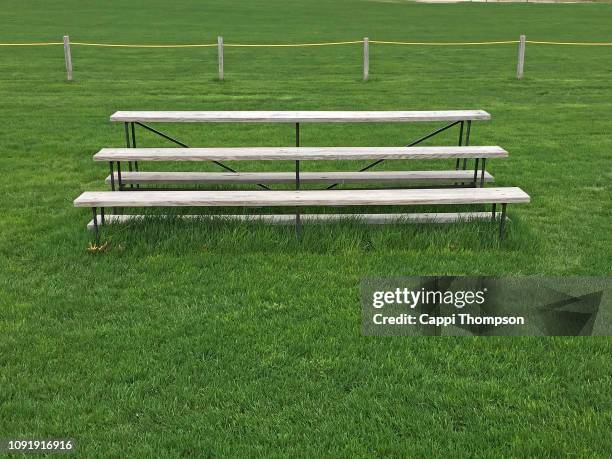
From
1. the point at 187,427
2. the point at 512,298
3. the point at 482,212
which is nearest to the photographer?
the point at 187,427

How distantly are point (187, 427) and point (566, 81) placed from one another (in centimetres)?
1563

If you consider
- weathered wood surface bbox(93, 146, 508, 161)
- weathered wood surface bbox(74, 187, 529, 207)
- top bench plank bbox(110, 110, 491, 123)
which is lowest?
weathered wood surface bbox(74, 187, 529, 207)

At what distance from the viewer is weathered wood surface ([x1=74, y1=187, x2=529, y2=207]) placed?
5.18 m

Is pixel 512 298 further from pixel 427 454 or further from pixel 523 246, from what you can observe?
pixel 427 454

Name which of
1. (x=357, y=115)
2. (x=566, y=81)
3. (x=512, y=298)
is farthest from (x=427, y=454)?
(x=566, y=81)

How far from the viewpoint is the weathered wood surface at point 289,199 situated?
17.0 ft

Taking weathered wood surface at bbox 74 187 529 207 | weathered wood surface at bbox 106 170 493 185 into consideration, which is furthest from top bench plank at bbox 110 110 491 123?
weathered wood surface at bbox 74 187 529 207

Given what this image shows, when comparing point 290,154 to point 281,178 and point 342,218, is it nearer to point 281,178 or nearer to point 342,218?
point 342,218

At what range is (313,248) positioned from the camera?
209 inches

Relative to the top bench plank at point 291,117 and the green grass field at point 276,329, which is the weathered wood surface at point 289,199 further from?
the top bench plank at point 291,117

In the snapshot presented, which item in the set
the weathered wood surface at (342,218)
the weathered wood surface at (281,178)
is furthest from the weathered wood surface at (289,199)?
the weathered wood surface at (281,178)

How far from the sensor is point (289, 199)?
207 inches

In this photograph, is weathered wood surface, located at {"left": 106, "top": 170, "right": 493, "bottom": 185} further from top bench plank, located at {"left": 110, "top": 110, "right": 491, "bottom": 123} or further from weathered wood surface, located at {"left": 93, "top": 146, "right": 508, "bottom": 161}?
weathered wood surface, located at {"left": 93, "top": 146, "right": 508, "bottom": 161}

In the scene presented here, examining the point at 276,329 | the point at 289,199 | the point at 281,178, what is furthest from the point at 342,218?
the point at 276,329
